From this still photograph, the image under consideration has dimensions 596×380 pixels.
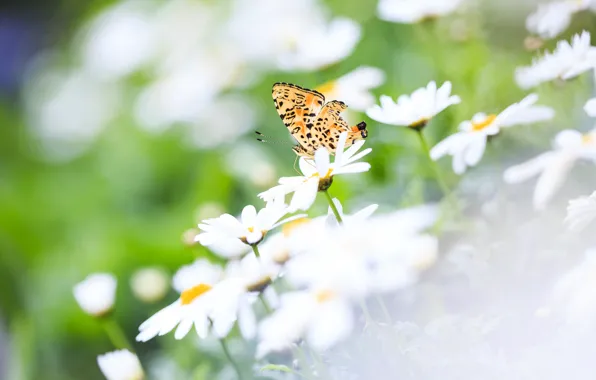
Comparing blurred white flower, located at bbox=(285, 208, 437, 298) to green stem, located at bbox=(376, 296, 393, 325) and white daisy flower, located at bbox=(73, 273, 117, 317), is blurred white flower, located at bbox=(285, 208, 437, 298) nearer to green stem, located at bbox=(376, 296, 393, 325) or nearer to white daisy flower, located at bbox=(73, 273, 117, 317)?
green stem, located at bbox=(376, 296, 393, 325)

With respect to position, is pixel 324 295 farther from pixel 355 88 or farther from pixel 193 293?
pixel 355 88

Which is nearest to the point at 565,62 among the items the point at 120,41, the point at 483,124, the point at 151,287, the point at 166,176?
the point at 483,124

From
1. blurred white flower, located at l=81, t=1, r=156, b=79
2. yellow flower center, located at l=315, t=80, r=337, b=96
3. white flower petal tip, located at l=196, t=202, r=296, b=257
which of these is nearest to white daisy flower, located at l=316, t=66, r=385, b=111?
yellow flower center, located at l=315, t=80, r=337, b=96

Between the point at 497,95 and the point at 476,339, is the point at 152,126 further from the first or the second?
the point at 476,339

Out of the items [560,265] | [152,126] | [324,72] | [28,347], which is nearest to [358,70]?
[324,72]

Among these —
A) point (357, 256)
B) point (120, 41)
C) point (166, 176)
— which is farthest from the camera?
point (120, 41)

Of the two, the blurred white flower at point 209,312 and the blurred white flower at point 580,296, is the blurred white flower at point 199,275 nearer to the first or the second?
the blurred white flower at point 209,312

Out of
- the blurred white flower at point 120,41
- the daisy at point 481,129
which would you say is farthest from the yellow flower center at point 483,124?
the blurred white flower at point 120,41
